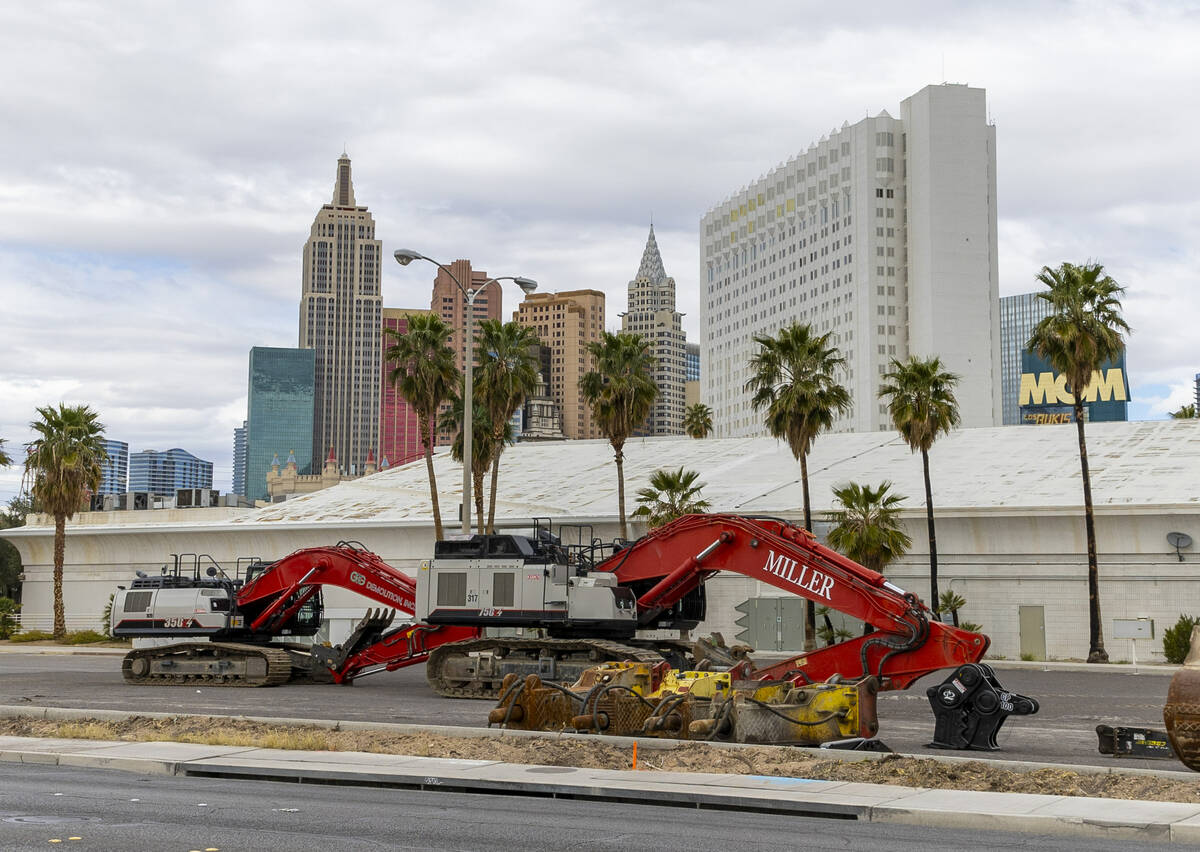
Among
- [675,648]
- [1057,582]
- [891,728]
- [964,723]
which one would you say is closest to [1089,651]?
[1057,582]

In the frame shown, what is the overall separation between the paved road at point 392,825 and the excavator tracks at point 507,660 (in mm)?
10792

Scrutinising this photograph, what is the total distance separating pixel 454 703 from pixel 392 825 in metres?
13.5

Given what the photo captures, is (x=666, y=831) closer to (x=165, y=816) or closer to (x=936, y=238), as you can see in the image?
(x=165, y=816)

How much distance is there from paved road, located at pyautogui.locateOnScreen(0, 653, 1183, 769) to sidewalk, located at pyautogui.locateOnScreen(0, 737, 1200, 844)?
3714mm

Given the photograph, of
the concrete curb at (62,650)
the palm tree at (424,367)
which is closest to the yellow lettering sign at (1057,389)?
the palm tree at (424,367)

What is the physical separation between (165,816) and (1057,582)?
3646 centimetres

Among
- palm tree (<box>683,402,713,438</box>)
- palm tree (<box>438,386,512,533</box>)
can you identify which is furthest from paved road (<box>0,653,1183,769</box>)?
palm tree (<box>683,402,713,438</box>)

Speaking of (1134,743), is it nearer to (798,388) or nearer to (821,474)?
(798,388)

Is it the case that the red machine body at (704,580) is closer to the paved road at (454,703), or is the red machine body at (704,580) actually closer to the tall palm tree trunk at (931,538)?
the paved road at (454,703)

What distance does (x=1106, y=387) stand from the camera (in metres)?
145

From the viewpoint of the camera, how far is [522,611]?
25844mm

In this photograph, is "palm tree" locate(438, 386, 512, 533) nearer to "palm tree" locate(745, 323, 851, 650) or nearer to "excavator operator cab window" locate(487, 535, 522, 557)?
"palm tree" locate(745, 323, 851, 650)

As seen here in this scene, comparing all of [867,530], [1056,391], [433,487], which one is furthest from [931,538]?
[1056,391]

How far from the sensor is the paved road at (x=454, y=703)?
61.5 ft
